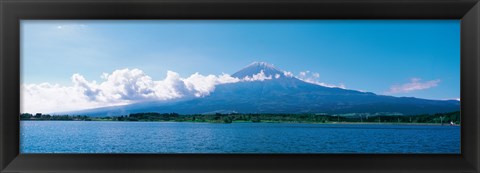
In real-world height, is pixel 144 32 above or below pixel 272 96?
above

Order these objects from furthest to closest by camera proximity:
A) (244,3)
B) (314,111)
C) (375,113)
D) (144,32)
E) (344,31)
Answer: (314,111) < (375,113) < (344,31) < (144,32) < (244,3)

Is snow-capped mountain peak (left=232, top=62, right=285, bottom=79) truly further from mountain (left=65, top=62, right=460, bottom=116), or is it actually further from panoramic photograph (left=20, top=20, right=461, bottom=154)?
panoramic photograph (left=20, top=20, right=461, bottom=154)

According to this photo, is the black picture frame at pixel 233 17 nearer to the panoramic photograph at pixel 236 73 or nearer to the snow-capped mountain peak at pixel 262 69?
the panoramic photograph at pixel 236 73

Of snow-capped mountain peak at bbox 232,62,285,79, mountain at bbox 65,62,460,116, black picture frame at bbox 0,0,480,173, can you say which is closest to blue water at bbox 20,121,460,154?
mountain at bbox 65,62,460,116

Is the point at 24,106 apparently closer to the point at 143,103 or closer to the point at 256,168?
the point at 256,168

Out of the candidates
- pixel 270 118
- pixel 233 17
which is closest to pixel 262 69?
pixel 270 118

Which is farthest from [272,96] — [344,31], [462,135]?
[462,135]

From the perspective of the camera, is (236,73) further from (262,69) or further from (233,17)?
(233,17)
